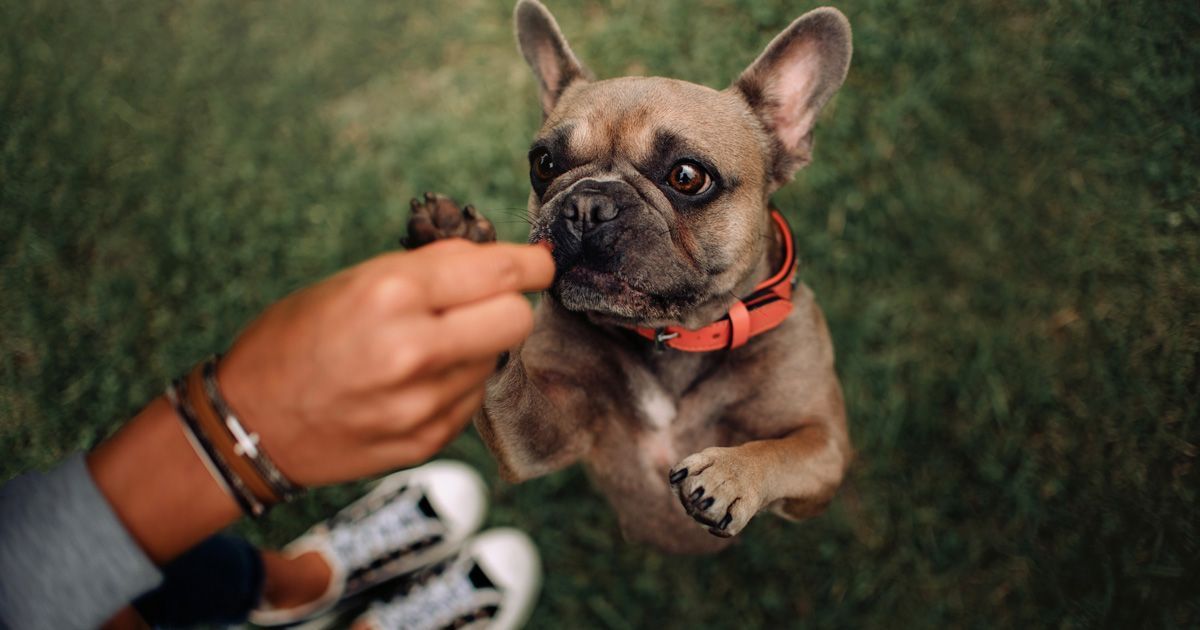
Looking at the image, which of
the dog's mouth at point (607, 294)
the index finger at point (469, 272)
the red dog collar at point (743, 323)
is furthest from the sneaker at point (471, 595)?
the index finger at point (469, 272)

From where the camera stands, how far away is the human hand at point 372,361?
137 cm

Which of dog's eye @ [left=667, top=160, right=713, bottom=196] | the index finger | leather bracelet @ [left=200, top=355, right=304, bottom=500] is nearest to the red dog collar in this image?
dog's eye @ [left=667, top=160, right=713, bottom=196]

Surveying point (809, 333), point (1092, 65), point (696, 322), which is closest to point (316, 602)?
point (696, 322)

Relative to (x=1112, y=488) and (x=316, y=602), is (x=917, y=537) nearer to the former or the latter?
(x=1112, y=488)

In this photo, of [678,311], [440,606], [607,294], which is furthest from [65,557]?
[440,606]

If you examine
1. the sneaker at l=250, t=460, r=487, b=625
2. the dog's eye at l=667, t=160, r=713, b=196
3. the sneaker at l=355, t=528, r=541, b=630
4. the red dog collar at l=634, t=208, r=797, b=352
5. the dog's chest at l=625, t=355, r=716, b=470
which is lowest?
the sneaker at l=355, t=528, r=541, b=630

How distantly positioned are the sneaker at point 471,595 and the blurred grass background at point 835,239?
0.23 m

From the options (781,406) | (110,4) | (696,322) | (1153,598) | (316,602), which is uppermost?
(110,4)

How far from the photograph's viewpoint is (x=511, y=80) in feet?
16.1

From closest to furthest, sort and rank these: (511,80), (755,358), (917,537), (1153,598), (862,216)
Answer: (755,358)
(1153,598)
(917,537)
(862,216)
(511,80)

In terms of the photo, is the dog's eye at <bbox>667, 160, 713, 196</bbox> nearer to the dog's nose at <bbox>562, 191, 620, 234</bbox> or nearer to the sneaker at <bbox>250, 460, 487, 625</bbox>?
the dog's nose at <bbox>562, 191, 620, 234</bbox>

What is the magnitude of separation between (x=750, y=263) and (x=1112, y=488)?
2659 millimetres

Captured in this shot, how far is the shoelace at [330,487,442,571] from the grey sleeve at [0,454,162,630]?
2418 mm

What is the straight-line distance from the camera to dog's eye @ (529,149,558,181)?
2.84 m
